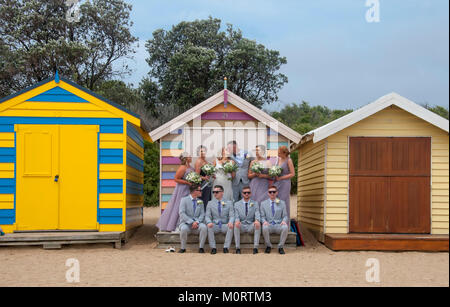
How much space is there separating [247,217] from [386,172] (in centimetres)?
300

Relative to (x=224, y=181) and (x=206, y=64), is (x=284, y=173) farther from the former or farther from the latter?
(x=206, y=64)

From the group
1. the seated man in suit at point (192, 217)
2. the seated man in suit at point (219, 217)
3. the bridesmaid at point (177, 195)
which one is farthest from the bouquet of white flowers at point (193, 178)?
the seated man in suit at point (219, 217)

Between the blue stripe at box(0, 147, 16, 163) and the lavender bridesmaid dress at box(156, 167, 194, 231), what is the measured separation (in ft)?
10.5

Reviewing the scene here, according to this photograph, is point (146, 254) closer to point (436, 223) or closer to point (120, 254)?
point (120, 254)

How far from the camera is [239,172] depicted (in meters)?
10.6

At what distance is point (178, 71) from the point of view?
27.4 meters

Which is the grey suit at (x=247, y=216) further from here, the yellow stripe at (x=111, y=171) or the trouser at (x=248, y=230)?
the yellow stripe at (x=111, y=171)

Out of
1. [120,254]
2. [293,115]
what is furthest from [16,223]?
[293,115]

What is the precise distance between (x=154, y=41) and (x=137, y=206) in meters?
18.7

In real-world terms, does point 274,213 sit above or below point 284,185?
below

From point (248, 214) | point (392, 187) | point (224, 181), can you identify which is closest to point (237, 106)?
point (224, 181)

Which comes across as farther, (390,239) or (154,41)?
(154,41)

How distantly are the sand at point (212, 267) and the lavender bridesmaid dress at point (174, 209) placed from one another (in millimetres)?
552

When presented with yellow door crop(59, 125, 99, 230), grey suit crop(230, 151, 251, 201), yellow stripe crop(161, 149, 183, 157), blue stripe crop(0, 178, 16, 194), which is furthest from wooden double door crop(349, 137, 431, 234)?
blue stripe crop(0, 178, 16, 194)
